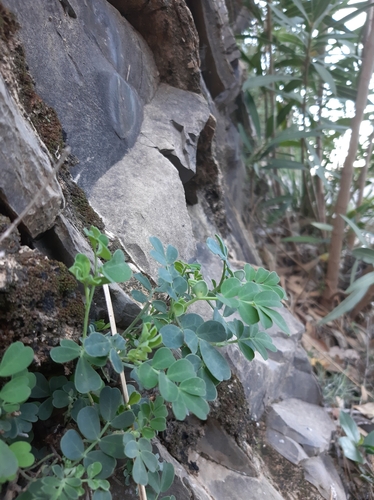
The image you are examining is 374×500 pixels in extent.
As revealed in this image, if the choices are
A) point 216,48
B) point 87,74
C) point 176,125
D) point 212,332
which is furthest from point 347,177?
point 212,332

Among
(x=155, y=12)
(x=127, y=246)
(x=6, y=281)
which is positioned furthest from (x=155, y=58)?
(x=6, y=281)

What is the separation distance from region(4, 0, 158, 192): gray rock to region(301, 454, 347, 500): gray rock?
3.55 feet

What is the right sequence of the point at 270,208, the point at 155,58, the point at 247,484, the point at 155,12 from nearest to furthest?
the point at 247,484
the point at 155,12
the point at 155,58
the point at 270,208

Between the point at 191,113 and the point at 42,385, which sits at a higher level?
the point at 191,113

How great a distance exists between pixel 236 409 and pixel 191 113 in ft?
3.64

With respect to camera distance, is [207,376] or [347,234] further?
[347,234]

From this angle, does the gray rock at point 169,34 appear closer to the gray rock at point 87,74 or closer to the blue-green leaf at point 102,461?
the gray rock at point 87,74

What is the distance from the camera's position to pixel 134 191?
115 centimetres

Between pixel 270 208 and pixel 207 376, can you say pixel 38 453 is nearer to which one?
pixel 207 376

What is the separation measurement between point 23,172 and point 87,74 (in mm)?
549

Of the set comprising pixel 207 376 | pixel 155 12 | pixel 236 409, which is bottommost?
pixel 236 409

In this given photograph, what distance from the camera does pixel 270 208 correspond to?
2734 millimetres

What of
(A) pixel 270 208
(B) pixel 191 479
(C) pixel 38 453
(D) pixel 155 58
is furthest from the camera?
(A) pixel 270 208

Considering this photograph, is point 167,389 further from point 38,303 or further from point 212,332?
point 38,303
